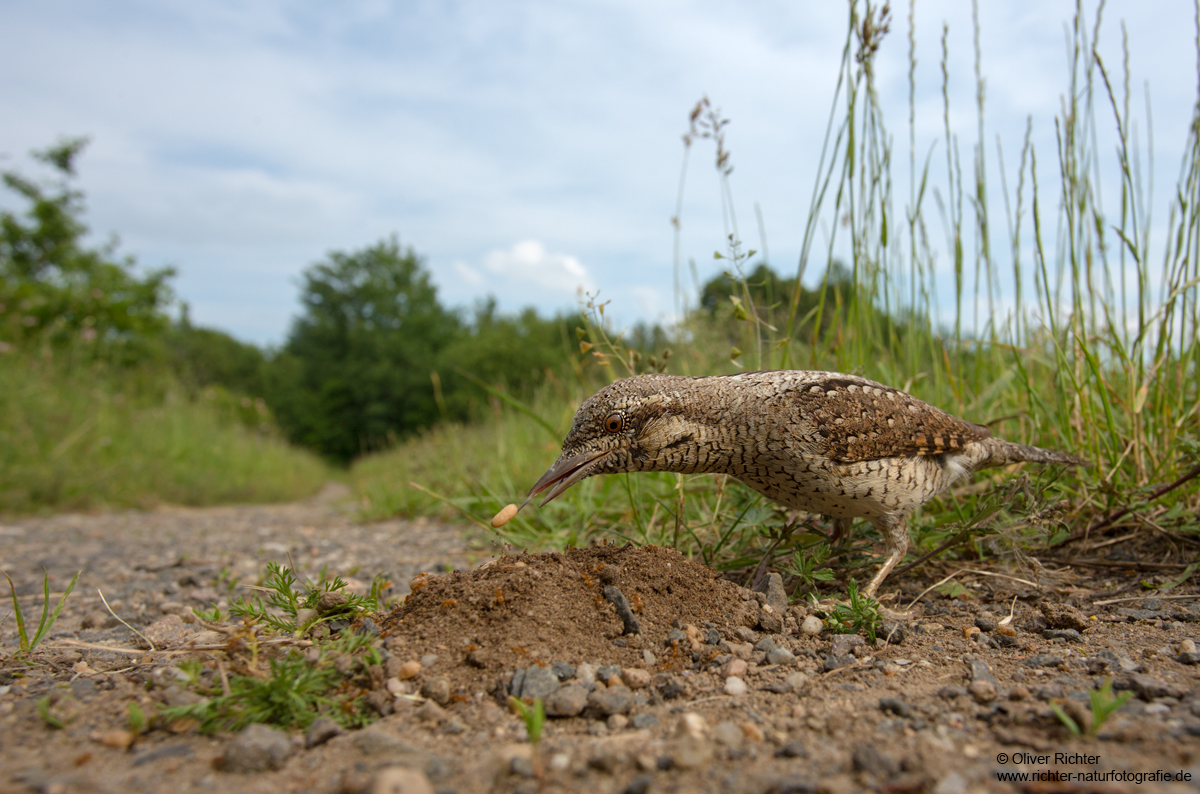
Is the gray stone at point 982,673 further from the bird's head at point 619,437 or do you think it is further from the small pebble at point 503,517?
the small pebble at point 503,517

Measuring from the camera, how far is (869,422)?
2.91m

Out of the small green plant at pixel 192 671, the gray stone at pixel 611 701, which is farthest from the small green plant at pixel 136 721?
the gray stone at pixel 611 701

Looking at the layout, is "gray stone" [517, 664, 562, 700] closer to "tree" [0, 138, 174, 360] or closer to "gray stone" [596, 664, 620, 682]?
"gray stone" [596, 664, 620, 682]

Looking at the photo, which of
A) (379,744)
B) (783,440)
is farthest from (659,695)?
(783,440)

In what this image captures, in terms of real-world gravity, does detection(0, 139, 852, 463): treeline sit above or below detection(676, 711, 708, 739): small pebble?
above

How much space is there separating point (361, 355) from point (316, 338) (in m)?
6.43

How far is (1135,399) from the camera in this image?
3.43m

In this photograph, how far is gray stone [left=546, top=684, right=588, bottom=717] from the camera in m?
1.86

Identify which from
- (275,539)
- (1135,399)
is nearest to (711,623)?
(1135,399)

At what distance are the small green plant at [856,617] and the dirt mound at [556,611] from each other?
307 mm

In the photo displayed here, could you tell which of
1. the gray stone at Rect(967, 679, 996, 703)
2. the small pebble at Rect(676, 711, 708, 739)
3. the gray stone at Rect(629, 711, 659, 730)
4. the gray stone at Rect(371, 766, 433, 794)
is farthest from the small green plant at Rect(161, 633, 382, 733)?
the gray stone at Rect(967, 679, 996, 703)

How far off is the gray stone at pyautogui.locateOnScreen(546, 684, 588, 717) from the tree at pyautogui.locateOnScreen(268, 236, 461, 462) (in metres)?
43.2

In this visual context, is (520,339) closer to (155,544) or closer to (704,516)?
(155,544)

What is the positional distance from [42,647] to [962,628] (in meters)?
3.63
